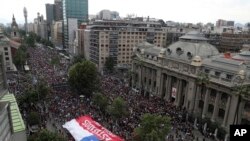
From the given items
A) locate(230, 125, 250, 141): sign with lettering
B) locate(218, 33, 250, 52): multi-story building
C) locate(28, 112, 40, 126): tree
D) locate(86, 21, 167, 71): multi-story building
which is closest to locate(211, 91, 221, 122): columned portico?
locate(28, 112, 40, 126): tree

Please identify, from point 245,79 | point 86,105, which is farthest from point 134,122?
point 245,79

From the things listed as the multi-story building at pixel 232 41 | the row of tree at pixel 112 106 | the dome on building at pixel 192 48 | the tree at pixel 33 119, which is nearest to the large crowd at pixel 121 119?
the row of tree at pixel 112 106

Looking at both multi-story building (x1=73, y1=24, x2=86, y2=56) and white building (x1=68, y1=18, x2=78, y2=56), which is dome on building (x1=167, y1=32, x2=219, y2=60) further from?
white building (x1=68, y1=18, x2=78, y2=56)

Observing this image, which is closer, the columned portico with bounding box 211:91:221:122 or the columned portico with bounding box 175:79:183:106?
the columned portico with bounding box 211:91:221:122

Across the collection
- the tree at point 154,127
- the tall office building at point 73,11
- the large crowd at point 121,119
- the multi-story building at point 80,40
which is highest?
the tall office building at point 73,11

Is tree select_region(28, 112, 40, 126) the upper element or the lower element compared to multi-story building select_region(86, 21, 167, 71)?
lower

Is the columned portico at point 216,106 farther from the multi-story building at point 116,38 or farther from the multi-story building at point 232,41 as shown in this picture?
the multi-story building at point 232,41

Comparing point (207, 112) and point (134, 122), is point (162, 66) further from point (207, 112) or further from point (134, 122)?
point (134, 122)

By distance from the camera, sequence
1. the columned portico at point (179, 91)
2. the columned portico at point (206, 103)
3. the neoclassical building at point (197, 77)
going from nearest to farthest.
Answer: the neoclassical building at point (197, 77), the columned portico at point (206, 103), the columned portico at point (179, 91)
